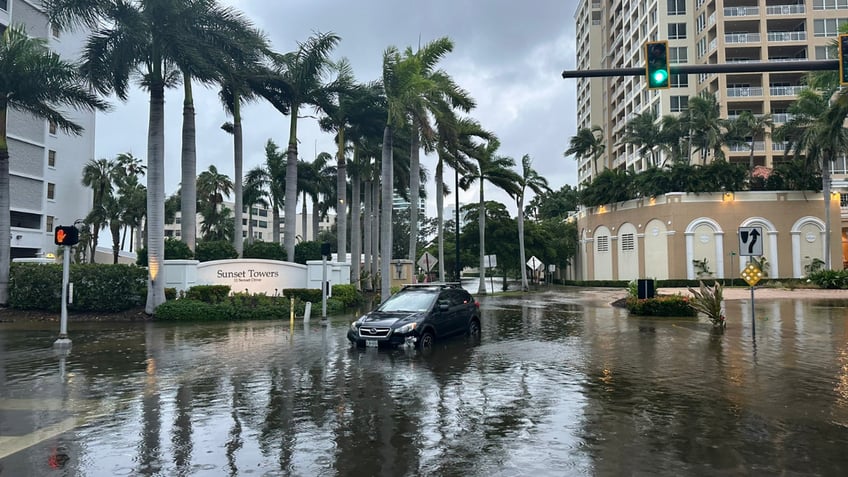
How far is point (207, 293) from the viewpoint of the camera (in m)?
23.0

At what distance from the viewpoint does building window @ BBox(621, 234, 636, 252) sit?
5162 cm

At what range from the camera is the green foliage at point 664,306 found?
20.9 metres

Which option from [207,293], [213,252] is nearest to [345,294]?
[207,293]

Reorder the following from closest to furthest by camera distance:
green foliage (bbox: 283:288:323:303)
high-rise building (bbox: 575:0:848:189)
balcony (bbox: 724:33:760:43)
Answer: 1. green foliage (bbox: 283:288:323:303)
2. high-rise building (bbox: 575:0:848:189)
3. balcony (bbox: 724:33:760:43)

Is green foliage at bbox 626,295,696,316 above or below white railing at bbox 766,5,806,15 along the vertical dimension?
below

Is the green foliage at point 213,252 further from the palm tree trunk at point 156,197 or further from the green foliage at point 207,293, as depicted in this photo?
the palm tree trunk at point 156,197

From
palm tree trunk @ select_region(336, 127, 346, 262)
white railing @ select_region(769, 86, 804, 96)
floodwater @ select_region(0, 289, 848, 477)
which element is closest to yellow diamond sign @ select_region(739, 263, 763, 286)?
floodwater @ select_region(0, 289, 848, 477)

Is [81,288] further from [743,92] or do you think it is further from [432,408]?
[743,92]

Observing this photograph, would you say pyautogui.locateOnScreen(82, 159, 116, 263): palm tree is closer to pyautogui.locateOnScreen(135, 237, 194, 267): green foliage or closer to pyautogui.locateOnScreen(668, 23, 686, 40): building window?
pyautogui.locateOnScreen(135, 237, 194, 267): green foliage

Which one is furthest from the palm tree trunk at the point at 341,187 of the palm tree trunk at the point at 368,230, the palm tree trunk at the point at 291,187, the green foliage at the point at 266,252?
the green foliage at the point at 266,252

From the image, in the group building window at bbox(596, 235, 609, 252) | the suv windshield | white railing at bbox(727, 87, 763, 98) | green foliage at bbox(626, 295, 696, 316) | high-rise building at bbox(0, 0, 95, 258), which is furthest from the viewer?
white railing at bbox(727, 87, 763, 98)

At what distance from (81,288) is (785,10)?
6609cm

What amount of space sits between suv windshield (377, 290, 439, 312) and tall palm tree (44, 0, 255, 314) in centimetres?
1219

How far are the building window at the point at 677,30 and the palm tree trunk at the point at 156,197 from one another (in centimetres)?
6035
